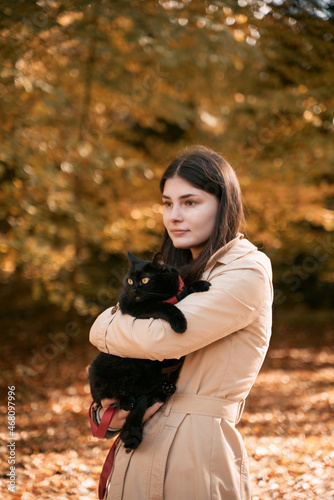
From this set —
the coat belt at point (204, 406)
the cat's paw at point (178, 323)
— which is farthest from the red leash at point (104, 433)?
the cat's paw at point (178, 323)

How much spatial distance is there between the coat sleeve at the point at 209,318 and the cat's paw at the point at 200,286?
0.12 feet

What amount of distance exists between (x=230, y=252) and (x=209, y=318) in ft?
1.21

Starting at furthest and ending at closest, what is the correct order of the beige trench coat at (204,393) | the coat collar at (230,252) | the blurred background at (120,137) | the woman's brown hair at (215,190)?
the blurred background at (120,137)
the woman's brown hair at (215,190)
the coat collar at (230,252)
the beige trench coat at (204,393)

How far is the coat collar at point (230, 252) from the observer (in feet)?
6.56

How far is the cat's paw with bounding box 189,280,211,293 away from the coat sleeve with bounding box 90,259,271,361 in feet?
0.12

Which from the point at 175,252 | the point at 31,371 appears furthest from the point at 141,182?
the point at 175,252

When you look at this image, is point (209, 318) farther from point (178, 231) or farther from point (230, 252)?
point (178, 231)

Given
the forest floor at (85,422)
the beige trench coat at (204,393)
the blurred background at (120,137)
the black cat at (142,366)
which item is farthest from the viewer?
the blurred background at (120,137)

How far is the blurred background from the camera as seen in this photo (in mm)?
4898

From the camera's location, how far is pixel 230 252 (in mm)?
2035

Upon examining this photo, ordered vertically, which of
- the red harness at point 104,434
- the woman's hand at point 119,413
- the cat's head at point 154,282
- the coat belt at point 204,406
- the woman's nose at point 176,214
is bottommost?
the red harness at point 104,434

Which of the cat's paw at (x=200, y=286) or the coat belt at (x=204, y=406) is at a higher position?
the cat's paw at (x=200, y=286)

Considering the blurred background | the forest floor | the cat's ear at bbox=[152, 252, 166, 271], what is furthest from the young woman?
the blurred background

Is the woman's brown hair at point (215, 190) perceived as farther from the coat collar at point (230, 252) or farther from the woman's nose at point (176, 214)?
the woman's nose at point (176, 214)
